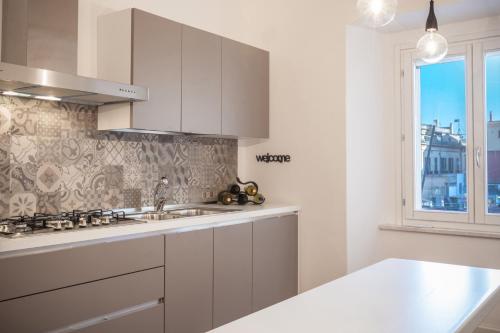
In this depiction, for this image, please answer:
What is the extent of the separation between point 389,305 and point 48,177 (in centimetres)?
213

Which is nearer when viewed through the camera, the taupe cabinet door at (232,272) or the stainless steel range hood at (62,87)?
the stainless steel range hood at (62,87)

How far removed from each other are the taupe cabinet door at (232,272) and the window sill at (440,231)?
1271 millimetres

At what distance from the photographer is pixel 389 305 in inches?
59.0

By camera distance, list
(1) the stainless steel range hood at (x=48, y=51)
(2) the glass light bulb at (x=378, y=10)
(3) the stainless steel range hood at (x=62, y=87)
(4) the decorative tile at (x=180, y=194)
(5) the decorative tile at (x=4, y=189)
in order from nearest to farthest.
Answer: (2) the glass light bulb at (x=378, y=10) → (3) the stainless steel range hood at (x=62, y=87) → (1) the stainless steel range hood at (x=48, y=51) → (5) the decorative tile at (x=4, y=189) → (4) the decorative tile at (x=180, y=194)

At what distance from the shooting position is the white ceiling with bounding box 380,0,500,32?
329cm

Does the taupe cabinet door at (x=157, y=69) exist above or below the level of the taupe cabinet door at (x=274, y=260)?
above

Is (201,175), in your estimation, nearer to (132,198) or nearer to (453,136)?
(132,198)

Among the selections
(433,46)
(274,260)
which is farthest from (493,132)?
(433,46)

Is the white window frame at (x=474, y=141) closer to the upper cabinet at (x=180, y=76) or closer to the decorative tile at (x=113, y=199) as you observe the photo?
the upper cabinet at (x=180, y=76)

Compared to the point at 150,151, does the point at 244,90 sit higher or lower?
higher

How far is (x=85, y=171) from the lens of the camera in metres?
2.99

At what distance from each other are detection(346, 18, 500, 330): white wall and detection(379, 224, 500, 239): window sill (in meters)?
0.04

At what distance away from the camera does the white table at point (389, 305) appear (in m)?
1.29

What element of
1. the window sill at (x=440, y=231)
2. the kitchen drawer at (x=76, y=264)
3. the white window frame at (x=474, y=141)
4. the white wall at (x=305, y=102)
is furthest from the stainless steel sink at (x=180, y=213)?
the white window frame at (x=474, y=141)
